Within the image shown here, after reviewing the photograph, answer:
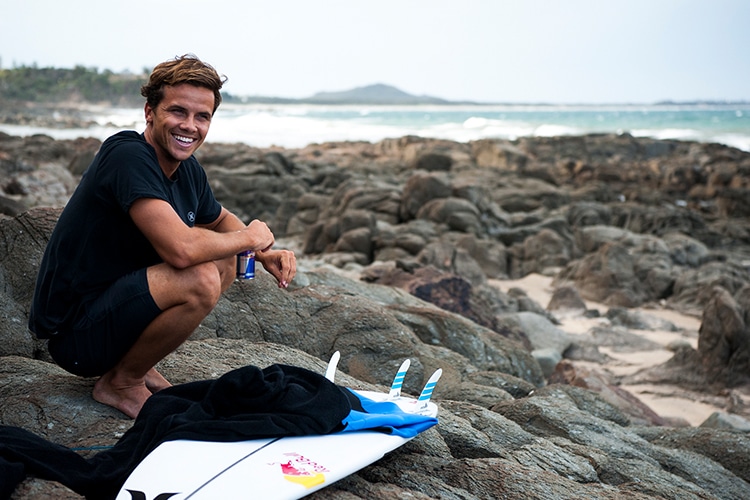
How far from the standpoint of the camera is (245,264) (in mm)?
3754

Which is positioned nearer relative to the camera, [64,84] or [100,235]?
[100,235]

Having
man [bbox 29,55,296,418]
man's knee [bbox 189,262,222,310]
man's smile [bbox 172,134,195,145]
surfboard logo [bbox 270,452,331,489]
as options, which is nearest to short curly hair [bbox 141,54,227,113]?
man [bbox 29,55,296,418]

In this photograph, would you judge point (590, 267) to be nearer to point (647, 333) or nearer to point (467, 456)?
point (647, 333)

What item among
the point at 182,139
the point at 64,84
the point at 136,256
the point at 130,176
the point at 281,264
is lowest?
the point at 281,264

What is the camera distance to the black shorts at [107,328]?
10.8 ft

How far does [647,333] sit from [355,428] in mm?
8972

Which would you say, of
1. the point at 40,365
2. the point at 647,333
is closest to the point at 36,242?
the point at 40,365

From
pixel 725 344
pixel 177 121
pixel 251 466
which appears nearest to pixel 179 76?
pixel 177 121

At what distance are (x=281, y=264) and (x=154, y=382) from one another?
872 mm

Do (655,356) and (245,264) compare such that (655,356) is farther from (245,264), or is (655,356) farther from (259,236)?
(259,236)

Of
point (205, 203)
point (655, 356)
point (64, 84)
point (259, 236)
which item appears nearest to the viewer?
point (259, 236)

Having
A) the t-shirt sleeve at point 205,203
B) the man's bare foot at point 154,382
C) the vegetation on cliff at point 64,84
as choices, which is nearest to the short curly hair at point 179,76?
the t-shirt sleeve at point 205,203

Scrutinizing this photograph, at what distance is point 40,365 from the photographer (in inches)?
156

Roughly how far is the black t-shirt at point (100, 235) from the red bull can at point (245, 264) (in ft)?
1.33
